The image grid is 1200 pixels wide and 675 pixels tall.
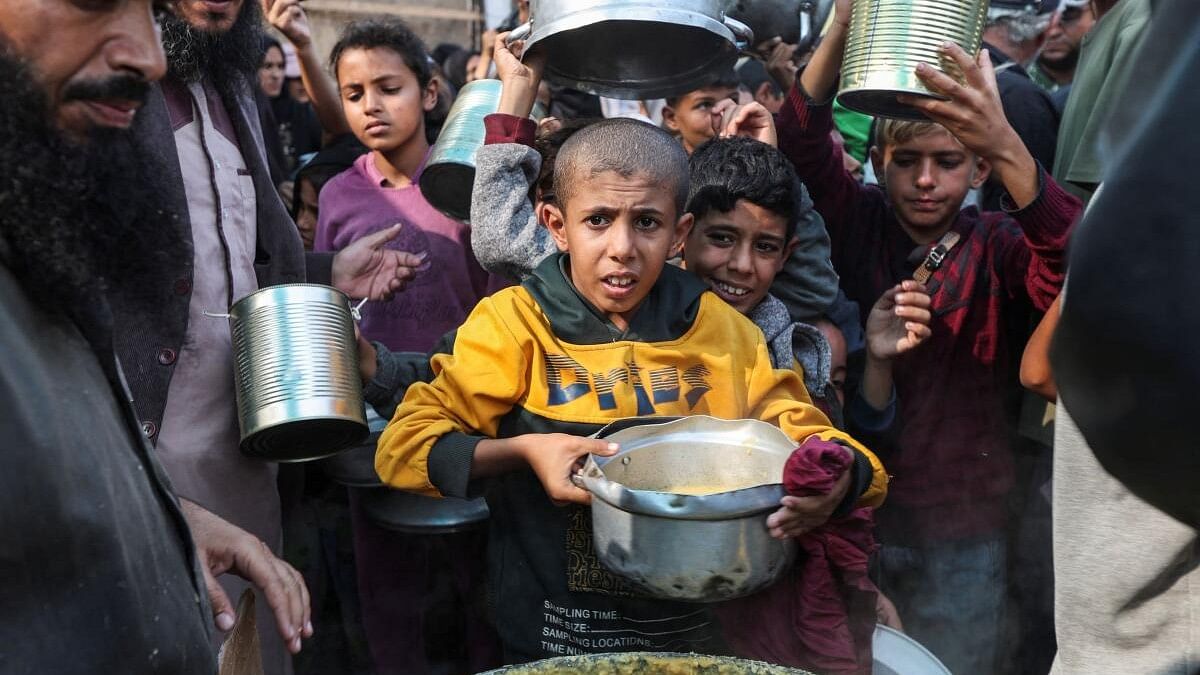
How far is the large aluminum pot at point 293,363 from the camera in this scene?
2258mm

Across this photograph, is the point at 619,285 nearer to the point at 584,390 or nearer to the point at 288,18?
the point at 584,390

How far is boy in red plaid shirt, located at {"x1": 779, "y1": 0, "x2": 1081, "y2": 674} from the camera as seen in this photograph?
2.92 m

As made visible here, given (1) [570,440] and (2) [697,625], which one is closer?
Answer: (1) [570,440]

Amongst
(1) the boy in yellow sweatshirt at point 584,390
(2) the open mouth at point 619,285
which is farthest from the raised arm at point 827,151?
(2) the open mouth at point 619,285

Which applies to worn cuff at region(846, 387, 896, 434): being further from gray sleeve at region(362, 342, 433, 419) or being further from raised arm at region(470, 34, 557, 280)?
gray sleeve at region(362, 342, 433, 419)

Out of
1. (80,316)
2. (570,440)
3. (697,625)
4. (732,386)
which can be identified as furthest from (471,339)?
(80,316)

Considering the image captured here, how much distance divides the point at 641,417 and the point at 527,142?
2.99 ft

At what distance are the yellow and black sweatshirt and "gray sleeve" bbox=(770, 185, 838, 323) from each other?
557 mm

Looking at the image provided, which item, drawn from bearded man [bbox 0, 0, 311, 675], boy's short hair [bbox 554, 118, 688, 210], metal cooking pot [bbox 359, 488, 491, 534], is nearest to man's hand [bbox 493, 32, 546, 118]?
boy's short hair [bbox 554, 118, 688, 210]

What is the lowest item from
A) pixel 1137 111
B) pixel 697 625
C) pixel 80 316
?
pixel 697 625

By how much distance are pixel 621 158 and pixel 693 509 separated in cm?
91

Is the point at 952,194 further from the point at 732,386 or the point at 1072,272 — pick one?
the point at 1072,272

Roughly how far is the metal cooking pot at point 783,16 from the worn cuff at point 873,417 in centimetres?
129

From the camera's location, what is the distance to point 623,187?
7.63ft
